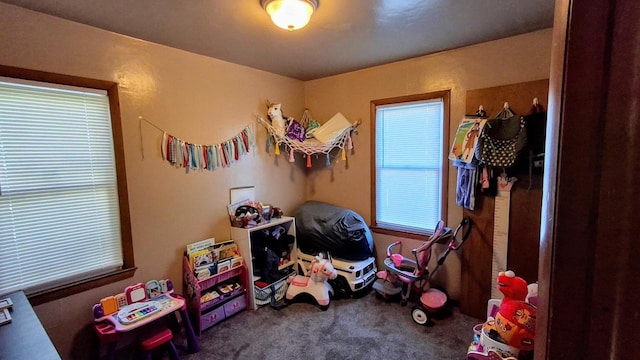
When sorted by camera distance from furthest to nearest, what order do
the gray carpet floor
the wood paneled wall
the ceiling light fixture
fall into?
the wood paneled wall
the gray carpet floor
the ceiling light fixture

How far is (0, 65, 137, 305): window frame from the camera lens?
72.0 inches

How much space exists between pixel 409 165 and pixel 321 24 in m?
1.64

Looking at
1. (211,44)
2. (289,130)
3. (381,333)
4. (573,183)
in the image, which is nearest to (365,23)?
(211,44)

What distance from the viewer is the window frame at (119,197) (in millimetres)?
1828

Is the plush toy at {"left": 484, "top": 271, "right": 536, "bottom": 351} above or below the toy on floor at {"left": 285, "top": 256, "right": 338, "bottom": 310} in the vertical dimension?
above

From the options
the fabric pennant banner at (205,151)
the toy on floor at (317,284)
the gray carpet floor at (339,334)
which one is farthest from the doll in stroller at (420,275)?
the fabric pennant banner at (205,151)

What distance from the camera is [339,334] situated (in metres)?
2.32

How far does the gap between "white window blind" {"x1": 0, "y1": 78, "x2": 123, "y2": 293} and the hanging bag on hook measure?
2.85m

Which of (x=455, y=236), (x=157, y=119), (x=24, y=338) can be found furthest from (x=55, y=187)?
(x=455, y=236)

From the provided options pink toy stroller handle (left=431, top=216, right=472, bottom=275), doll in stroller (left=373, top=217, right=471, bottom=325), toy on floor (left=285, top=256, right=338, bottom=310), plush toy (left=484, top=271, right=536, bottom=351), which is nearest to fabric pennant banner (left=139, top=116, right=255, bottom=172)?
toy on floor (left=285, top=256, right=338, bottom=310)

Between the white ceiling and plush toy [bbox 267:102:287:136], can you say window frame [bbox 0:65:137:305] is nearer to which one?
the white ceiling

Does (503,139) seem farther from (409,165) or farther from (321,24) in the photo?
(321,24)

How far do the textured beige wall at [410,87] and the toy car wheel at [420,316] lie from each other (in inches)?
20.0

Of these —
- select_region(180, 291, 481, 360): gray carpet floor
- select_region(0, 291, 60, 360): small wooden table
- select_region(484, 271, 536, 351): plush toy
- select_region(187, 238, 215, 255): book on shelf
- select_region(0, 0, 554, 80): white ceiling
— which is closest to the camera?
select_region(0, 291, 60, 360): small wooden table
